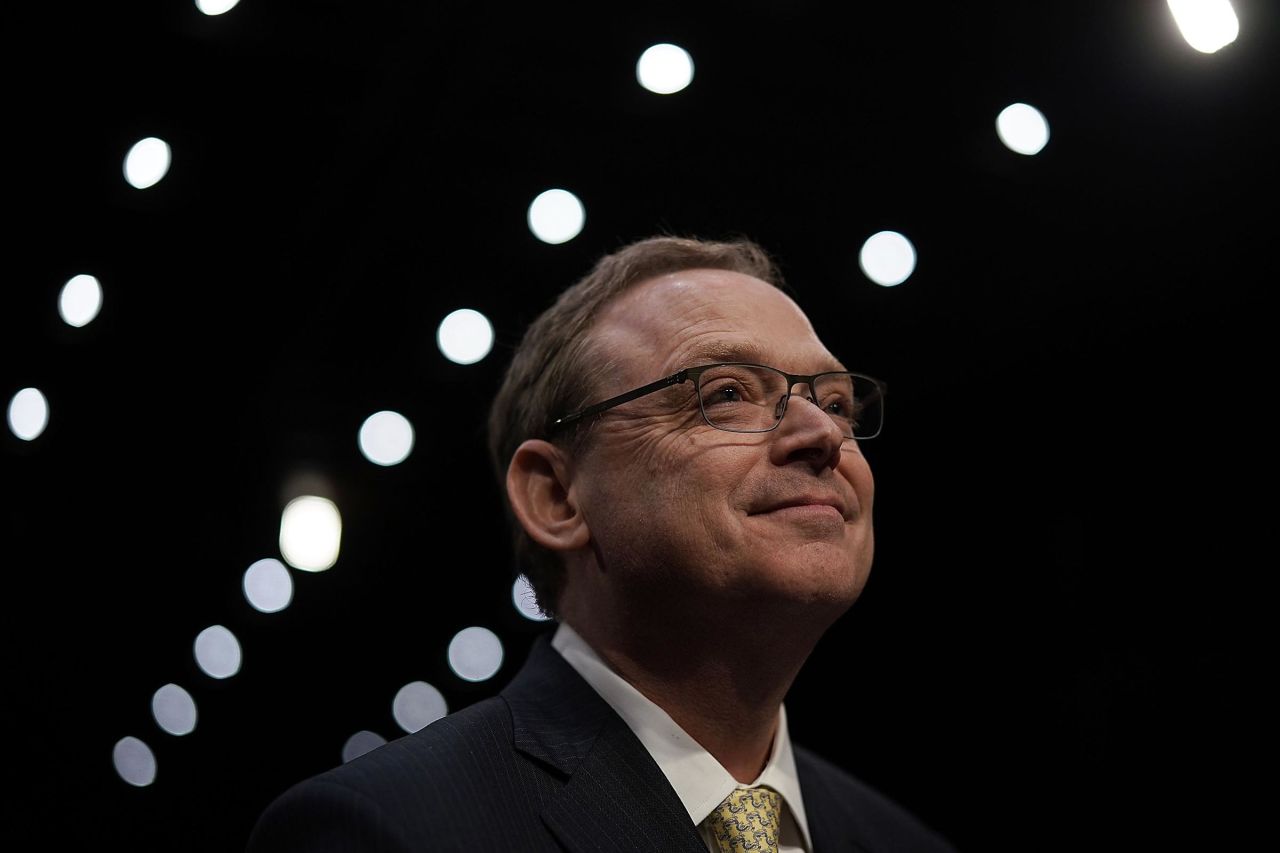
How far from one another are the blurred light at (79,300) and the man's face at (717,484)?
89 centimetres

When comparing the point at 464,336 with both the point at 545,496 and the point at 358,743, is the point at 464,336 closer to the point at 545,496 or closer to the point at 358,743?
the point at 545,496

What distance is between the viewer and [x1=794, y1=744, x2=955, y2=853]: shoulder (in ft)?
5.79

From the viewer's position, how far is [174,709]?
2.04 meters

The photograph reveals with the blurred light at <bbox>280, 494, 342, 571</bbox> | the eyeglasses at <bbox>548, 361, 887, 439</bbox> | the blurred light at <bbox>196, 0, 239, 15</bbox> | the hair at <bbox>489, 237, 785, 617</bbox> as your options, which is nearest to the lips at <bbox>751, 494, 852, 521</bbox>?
the eyeglasses at <bbox>548, 361, 887, 439</bbox>

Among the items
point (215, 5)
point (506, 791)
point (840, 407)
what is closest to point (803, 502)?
point (840, 407)

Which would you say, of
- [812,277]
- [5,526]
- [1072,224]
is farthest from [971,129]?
[5,526]

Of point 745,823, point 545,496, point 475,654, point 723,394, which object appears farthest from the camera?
point 475,654

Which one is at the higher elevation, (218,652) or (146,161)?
(146,161)

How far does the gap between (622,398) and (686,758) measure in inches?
21.2

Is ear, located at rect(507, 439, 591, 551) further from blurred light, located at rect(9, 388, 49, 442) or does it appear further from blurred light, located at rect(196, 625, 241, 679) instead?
blurred light, located at rect(9, 388, 49, 442)

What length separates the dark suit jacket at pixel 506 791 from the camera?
1285 mm

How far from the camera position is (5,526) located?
188 centimetres

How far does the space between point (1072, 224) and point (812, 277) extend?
1.62 feet

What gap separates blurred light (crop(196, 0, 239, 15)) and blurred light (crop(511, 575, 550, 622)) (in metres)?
1.06
